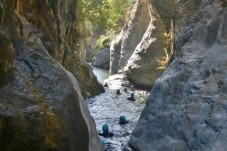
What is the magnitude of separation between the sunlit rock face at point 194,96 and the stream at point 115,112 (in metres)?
2.47

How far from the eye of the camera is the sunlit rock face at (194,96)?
842cm

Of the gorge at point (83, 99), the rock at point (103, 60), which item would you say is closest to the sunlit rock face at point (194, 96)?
the gorge at point (83, 99)

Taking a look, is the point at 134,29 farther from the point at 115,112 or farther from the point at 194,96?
the point at 194,96

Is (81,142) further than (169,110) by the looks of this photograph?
No

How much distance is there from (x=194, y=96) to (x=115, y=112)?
32.5 feet

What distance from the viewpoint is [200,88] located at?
9336 millimetres

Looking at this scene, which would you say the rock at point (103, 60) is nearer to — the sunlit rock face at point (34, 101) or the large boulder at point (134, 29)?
the large boulder at point (134, 29)

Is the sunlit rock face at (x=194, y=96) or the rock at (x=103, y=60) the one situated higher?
the sunlit rock face at (x=194, y=96)

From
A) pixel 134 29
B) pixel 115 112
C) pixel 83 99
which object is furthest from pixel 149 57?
pixel 83 99

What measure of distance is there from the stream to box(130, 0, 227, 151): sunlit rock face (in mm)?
2466

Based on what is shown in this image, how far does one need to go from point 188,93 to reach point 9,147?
518 cm

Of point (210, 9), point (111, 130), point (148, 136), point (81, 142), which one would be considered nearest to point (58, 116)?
point (81, 142)

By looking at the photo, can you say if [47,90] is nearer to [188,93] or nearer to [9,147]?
[9,147]

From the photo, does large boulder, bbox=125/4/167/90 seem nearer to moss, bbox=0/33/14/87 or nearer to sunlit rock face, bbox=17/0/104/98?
sunlit rock face, bbox=17/0/104/98
